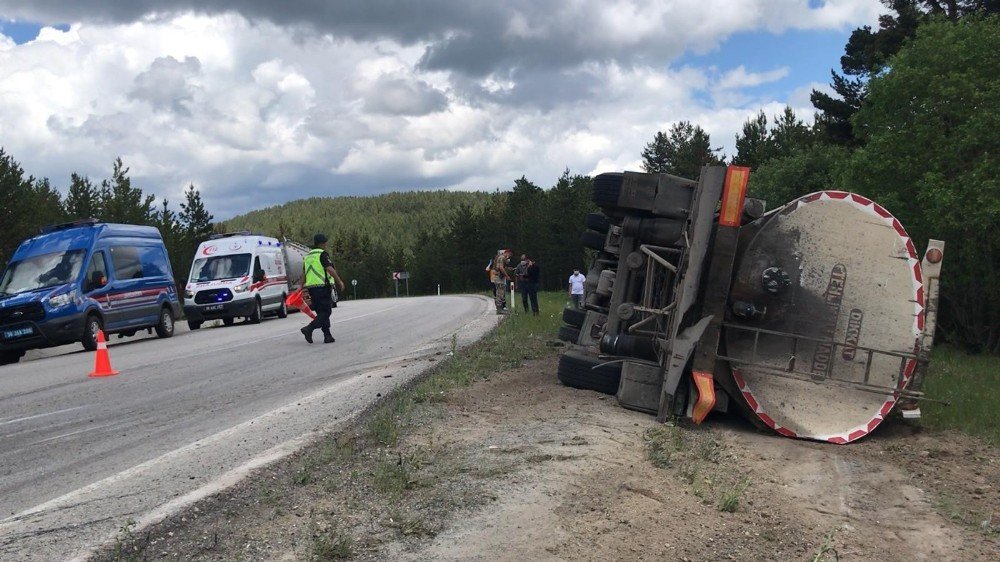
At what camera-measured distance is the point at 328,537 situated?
156 inches

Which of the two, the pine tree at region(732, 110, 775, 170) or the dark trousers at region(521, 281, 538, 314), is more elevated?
the pine tree at region(732, 110, 775, 170)

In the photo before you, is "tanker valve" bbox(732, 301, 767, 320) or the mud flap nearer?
the mud flap

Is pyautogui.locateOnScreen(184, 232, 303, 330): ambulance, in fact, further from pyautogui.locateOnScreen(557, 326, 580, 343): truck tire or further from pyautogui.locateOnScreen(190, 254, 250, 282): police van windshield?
pyautogui.locateOnScreen(557, 326, 580, 343): truck tire

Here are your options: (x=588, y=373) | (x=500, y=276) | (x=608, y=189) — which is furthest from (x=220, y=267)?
(x=608, y=189)

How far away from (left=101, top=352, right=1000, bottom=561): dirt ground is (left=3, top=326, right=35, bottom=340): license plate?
13185 mm

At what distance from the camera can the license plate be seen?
16.8 m

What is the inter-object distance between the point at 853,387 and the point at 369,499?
4.27m

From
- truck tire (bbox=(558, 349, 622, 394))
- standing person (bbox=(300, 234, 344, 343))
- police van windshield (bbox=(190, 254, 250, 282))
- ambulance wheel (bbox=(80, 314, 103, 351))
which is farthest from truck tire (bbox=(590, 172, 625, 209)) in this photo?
police van windshield (bbox=(190, 254, 250, 282))

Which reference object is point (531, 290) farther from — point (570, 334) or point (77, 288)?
point (570, 334)

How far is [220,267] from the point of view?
84.9 feet

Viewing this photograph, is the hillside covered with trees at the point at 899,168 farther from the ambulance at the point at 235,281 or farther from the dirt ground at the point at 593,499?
the ambulance at the point at 235,281

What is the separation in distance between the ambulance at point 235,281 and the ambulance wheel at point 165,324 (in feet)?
10.8

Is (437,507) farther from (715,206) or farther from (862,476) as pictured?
(715,206)

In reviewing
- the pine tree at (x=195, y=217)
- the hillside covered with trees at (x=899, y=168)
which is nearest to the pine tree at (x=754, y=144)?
the hillside covered with trees at (x=899, y=168)
